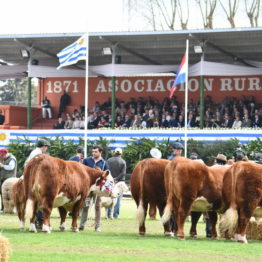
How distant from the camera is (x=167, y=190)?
1758 cm

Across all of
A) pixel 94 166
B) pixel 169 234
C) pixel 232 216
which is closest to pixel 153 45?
pixel 94 166

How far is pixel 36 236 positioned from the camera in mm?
16656

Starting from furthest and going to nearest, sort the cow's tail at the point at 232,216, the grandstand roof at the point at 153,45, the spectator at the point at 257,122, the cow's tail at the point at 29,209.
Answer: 1. the grandstand roof at the point at 153,45
2. the spectator at the point at 257,122
3. the cow's tail at the point at 29,209
4. the cow's tail at the point at 232,216

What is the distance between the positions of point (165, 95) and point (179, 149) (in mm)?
29605

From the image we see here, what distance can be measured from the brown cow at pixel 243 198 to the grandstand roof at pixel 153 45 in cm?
2333

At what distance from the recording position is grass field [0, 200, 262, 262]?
1345 cm

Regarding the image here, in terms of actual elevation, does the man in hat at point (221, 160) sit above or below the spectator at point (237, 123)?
below

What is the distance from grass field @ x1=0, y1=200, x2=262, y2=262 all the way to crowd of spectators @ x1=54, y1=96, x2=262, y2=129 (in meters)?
23.0

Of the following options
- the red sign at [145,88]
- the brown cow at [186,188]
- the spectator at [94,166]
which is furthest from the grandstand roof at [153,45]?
the brown cow at [186,188]

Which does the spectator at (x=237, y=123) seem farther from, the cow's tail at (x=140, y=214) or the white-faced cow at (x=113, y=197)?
the cow's tail at (x=140, y=214)

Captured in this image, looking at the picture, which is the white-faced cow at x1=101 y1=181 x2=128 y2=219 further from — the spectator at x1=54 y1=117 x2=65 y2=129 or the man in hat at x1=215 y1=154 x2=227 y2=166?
the spectator at x1=54 y1=117 x2=65 y2=129

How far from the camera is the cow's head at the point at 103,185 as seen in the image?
63.1ft

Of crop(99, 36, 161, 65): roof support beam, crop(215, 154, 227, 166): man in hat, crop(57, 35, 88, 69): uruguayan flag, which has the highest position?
crop(99, 36, 161, 65): roof support beam

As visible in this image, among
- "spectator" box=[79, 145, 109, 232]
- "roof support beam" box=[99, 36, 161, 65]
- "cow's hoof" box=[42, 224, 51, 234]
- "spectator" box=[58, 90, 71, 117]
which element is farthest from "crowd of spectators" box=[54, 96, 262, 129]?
"cow's hoof" box=[42, 224, 51, 234]
